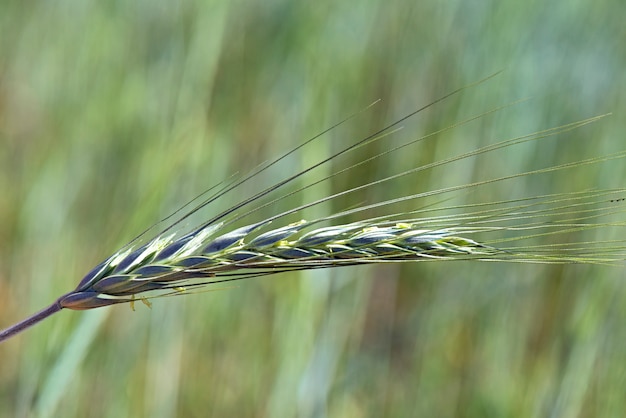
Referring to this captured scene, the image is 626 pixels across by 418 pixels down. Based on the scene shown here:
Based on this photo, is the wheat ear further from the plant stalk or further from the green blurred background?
the green blurred background

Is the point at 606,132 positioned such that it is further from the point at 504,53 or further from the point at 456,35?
the point at 456,35

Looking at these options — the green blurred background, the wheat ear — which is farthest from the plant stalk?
the green blurred background

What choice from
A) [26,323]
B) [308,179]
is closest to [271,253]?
[26,323]

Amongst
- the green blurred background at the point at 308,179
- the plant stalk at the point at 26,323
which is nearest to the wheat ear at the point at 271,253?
the plant stalk at the point at 26,323

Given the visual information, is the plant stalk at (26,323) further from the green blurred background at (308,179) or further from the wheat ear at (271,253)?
the green blurred background at (308,179)

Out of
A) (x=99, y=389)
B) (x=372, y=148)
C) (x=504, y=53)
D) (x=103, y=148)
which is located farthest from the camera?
(x=372, y=148)

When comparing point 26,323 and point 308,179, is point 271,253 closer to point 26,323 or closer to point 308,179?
point 26,323

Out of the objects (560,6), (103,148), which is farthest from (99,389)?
(560,6)

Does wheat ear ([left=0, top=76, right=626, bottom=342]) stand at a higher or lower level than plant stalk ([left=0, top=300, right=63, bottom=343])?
higher

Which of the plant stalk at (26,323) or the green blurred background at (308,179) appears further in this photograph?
the green blurred background at (308,179)
